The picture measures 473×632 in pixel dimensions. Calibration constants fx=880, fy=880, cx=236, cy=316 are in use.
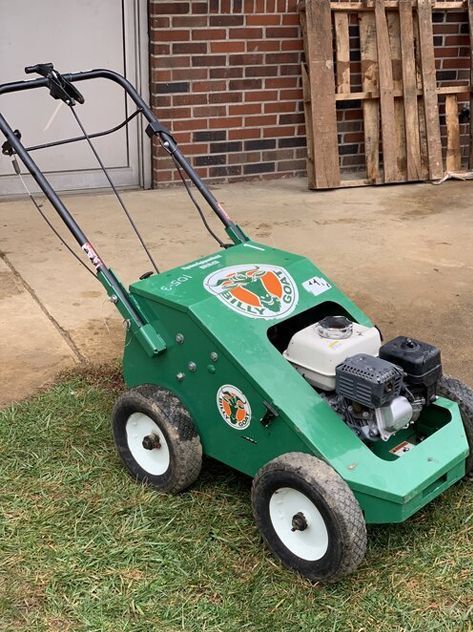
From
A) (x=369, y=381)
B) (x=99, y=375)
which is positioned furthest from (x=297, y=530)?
(x=99, y=375)

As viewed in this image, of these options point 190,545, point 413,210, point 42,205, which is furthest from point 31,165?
point 413,210

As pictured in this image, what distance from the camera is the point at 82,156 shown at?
19.4 feet

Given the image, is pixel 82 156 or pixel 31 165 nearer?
pixel 31 165

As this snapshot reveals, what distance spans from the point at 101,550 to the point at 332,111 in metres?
4.29

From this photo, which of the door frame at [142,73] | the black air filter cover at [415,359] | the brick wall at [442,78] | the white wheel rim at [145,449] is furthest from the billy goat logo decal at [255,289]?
the brick wall at [442,78]

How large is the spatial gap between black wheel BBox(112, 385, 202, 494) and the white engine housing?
38 cm

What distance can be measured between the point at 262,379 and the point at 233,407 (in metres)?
0.14

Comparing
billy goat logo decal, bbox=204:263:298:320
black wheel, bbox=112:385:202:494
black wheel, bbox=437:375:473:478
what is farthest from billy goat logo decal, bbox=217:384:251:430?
black wheel, bbox=437:375:473:478

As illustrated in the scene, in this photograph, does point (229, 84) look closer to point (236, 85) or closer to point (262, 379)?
point (236, 85)

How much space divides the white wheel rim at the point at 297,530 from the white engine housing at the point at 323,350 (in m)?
0.35

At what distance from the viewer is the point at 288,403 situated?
2.40 m

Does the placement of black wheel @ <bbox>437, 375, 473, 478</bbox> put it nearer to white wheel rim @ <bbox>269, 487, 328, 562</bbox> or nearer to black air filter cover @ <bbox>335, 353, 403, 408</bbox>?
black air filter cover @ <bbox>335, 353, 403, 408</bbox>

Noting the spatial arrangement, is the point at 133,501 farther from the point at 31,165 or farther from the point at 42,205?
the point at 42,205

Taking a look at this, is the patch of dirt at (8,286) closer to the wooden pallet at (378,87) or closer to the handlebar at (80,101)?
the handlebar at (80,101)
